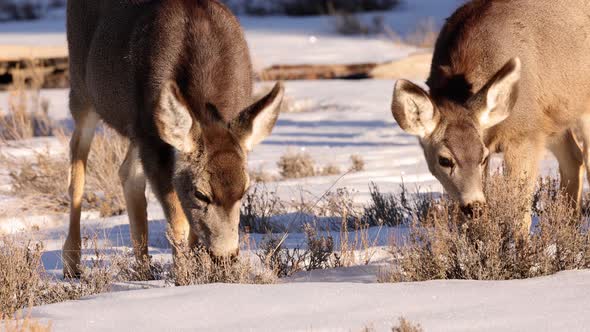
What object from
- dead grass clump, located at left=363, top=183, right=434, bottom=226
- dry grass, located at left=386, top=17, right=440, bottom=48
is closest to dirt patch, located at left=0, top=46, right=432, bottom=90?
dry grass, located at left=386, top=17, right=440, bottom=48

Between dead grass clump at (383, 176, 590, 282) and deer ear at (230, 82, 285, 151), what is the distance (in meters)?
1.17

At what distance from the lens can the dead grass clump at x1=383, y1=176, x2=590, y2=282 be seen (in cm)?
720

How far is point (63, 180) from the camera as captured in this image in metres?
12.2

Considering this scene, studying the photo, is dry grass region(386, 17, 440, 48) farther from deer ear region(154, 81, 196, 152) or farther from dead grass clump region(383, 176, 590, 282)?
deer ear region(154, 81, 196, 152)

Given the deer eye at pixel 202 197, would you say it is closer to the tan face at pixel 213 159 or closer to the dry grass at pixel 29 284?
the tan face at pixel 213 159

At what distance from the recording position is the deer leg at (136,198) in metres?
8.69

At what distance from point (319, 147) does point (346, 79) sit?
5740 mm

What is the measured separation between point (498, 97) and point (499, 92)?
0.06 meters

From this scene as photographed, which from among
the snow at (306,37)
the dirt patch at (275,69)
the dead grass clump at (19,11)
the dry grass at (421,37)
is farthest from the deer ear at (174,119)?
the dead grass clump at (19,11)

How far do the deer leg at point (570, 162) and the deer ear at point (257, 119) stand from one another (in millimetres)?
3963

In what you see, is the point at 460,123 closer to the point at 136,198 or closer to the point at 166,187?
the point at 166,187

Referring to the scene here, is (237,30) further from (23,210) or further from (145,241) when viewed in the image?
(23,210)

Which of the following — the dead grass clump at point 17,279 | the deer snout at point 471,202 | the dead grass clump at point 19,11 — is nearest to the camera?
the dead grass clump at point 17,279

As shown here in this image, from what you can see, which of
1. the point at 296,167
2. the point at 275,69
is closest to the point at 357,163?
the point at 296,167
